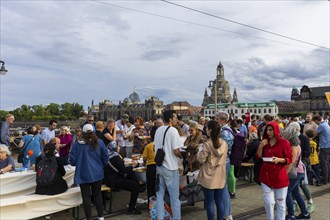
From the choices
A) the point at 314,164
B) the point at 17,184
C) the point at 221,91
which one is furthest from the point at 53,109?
the point at 17,184

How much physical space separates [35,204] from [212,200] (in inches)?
126

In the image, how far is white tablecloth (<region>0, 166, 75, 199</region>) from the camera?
559 centimetres

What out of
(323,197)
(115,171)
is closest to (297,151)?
(323,197)

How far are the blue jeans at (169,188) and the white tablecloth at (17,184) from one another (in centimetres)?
258

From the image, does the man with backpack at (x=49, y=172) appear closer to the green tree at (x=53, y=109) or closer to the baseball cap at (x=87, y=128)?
the baseball cap at (x=87, y=128)

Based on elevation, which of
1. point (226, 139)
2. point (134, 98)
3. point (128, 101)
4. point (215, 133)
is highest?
point (134, 98)

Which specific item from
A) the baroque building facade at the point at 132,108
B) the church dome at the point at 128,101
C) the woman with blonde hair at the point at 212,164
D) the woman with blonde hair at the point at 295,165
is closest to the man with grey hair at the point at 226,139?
the woman with blonde hair at the point at 212,164

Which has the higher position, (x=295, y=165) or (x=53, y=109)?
(x=53, y=109)

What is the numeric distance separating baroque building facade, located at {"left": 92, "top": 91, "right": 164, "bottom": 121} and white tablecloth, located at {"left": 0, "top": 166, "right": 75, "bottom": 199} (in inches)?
5161

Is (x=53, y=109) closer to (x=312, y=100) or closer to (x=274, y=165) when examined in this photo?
(x=312, y=100)

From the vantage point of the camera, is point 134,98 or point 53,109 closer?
point 53,109

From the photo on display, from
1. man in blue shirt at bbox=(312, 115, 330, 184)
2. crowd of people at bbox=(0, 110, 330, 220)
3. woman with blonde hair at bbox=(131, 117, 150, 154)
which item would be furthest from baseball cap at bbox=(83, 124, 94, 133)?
man in blue shirt at bbox=(312, 115, 330, 184)

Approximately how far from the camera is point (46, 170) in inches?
219

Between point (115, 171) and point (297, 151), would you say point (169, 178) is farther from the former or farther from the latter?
point (297, 151)
